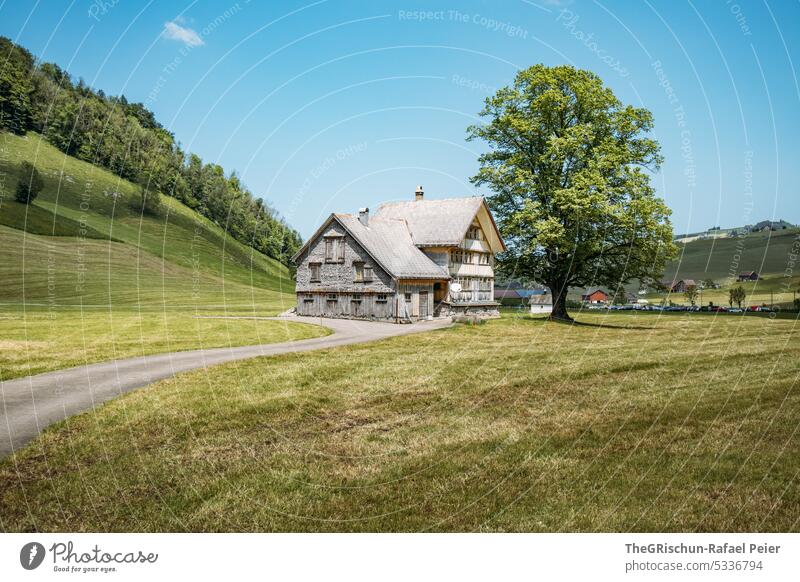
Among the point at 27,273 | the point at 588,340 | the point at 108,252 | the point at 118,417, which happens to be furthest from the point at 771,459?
the point at 108,252

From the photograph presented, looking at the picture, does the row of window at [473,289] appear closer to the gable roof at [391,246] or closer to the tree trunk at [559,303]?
the gable roof at [391,246]

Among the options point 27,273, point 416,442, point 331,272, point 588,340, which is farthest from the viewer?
point 27,273

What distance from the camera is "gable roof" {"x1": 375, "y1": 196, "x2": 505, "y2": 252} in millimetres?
48688

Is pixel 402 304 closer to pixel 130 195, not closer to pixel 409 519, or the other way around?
pixel 409 519

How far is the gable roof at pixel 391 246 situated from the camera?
44594 millimetres

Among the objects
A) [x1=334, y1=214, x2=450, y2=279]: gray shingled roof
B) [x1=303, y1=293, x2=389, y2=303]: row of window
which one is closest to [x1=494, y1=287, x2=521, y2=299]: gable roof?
[x1=334, y1=214, x2=450, y2=279]: gray shingled roof

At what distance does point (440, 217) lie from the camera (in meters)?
50.6

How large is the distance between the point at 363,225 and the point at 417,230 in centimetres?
540

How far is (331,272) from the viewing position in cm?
4731
